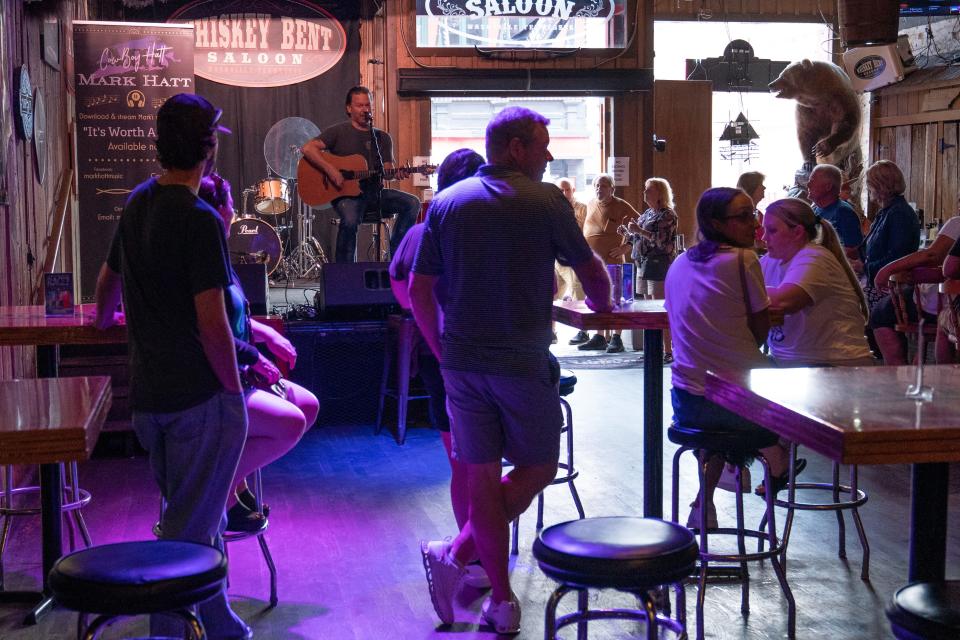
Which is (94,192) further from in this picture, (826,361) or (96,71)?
(826,361)

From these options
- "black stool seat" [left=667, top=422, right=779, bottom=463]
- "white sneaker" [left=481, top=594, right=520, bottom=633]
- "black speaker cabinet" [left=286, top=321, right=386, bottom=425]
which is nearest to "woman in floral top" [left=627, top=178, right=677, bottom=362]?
"black speaker cabinet" [left=286, top=321, right=386, bottom=425]

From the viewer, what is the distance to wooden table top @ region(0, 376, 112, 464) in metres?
1.89

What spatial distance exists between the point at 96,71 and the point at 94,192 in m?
0.79

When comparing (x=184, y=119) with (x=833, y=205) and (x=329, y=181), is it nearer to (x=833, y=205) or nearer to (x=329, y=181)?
(x=833, y=205)

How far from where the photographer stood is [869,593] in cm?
349

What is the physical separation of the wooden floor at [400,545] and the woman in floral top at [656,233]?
2.75 metres

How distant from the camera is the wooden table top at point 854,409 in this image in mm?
1845

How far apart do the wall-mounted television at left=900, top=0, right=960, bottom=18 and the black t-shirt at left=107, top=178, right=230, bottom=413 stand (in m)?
7.78

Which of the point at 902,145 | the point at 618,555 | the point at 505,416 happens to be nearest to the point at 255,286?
the point at 505,416

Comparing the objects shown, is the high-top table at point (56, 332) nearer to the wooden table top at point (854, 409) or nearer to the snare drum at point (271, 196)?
the wooden table top at point (854, 409)

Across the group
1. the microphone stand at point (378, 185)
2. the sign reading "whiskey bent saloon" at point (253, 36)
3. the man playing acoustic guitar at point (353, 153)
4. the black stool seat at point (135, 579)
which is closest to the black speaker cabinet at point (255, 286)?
the microphone stand at point (378, 185)

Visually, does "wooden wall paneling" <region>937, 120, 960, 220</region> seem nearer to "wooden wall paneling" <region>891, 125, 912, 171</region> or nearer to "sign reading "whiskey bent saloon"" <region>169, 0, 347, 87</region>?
"wooden wall paneling" <region>891, 125, 912, 171</region>

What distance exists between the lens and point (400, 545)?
407 cm

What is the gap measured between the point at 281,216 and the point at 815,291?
9.48 metres
